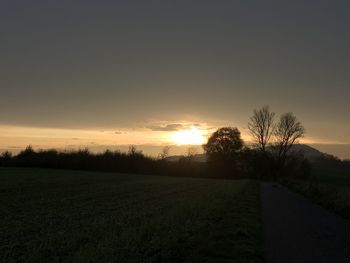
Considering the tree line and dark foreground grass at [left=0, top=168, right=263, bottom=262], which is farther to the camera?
the tree line

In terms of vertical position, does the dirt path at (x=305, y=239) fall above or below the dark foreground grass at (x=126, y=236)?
below

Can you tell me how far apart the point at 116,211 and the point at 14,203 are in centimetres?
718

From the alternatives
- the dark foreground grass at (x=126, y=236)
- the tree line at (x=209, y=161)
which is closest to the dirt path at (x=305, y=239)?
the dark foreground grass at (x=126, y=236)

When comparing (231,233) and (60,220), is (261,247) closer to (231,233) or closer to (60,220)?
(231,233)

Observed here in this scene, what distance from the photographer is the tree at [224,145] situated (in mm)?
97125

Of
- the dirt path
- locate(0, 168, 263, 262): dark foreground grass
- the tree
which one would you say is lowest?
the dirt path

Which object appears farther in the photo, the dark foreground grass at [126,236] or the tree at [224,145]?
the tree at [224,145]

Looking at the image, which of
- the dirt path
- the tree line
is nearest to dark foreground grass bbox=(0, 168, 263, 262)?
the dirt path

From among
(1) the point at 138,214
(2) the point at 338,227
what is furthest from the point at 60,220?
(2) the point at 338,227

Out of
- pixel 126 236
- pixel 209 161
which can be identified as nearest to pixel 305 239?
pixel 126 236

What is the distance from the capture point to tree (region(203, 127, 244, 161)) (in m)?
97.1

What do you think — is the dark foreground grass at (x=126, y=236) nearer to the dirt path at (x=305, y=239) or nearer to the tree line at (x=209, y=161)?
the dirt path at (x=305, y=239)

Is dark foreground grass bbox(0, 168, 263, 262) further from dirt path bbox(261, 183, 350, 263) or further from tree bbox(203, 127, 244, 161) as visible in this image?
tree bbox(203, 127, 244, 161)

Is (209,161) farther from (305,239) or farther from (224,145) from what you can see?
(305,239)
